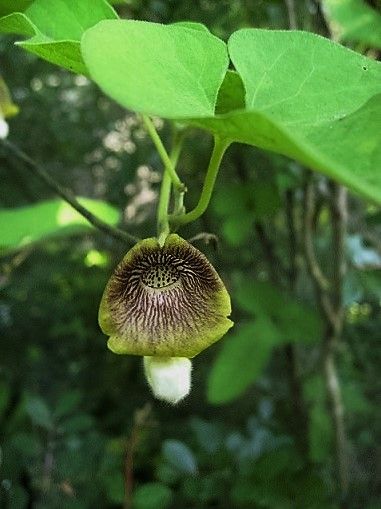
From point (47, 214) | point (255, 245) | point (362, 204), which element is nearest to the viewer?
point (47, 214)

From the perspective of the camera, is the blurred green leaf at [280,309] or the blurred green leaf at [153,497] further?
the blurred green leaf at [280,309]

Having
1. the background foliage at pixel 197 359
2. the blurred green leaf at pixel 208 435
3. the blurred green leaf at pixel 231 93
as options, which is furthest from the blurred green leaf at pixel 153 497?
the blurred green leaf at pixel 231 93

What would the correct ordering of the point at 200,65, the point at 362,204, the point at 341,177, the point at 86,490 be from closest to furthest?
the point at 341,177 < the point at 200,65 < the point at 86,490 < the point at 362,204

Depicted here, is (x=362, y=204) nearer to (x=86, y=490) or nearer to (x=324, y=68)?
(x=86, y=490)

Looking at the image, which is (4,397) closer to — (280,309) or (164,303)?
(280,309)

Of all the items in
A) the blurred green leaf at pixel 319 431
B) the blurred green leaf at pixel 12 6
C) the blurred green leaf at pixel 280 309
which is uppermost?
the blurred green leaf at pixel 12 6

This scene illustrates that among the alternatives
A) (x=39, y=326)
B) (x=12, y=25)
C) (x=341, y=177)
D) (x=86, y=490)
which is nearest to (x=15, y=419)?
(x=86, y=490)

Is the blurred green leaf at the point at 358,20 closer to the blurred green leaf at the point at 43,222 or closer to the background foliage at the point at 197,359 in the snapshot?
the background foliage at the point at 197,359

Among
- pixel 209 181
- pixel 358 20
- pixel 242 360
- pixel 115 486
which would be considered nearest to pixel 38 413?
pixel 115 486
